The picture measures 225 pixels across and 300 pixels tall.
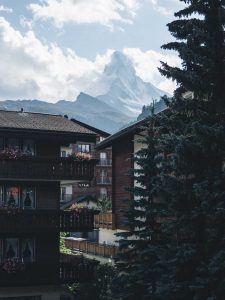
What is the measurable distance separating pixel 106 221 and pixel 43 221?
911 cm

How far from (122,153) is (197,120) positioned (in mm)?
17688

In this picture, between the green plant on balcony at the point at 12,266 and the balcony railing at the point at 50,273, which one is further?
the balcony railing at the point at 50,273

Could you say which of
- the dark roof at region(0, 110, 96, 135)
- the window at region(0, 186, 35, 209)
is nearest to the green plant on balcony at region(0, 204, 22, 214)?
the window at region(0, 186, 35, 209)

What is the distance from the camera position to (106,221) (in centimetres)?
3766

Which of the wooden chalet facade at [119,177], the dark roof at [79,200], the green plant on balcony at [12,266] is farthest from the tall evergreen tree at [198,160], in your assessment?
the dark roof at [79,200]

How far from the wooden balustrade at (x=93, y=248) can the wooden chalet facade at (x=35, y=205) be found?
636 cm

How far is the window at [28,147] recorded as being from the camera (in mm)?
31047

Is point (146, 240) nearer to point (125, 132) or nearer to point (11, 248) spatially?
point (11, 248)

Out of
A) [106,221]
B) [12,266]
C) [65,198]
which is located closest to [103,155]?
[65,198]

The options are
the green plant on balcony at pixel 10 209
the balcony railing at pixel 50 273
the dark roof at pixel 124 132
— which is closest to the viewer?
the balcony railing at pixel 50 273

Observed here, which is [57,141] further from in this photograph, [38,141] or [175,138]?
[175,138]

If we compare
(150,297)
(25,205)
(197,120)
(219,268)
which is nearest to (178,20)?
(197,120)

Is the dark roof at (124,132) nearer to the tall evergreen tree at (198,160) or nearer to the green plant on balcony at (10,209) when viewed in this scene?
the green plant on balcony at (10,209)

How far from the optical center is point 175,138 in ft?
58.8
